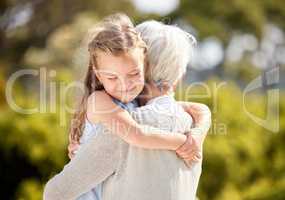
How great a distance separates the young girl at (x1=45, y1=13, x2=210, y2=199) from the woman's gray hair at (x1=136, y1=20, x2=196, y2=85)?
4 centimetres

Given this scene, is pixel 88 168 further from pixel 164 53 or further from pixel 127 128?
pixel 164 53

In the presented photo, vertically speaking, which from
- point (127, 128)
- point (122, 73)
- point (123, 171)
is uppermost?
point (122, 73)

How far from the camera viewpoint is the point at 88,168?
6.50 feet

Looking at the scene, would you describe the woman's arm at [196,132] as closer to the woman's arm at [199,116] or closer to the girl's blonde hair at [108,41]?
the woman's arm at [199,116]

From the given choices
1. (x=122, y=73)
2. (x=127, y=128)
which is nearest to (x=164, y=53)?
(x=122, y=73)

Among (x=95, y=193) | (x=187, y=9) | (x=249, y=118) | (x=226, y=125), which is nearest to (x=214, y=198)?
(x=226, y=125)

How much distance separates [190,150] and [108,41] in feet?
1.23

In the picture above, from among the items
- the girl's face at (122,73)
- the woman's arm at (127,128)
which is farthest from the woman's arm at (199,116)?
the girl's face at (122,73)

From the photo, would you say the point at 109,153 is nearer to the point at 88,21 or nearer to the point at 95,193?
the point at 95,193

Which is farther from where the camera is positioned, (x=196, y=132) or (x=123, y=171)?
(x=196, y=132)

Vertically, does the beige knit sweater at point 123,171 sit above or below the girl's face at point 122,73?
below

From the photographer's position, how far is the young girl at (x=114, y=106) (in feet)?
6.52

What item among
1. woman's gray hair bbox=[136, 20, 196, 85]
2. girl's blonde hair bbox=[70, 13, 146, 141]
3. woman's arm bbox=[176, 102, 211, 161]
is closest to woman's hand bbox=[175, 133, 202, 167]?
woman's arm bbox=[176, 102, 211, 161]

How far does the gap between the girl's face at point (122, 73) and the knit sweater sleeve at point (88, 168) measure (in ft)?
0.48
